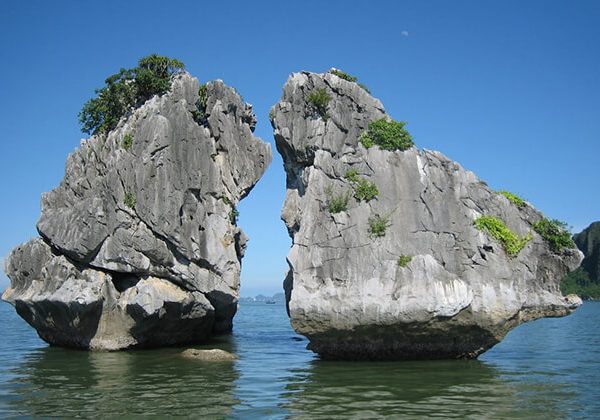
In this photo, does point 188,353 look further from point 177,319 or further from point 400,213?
point 400,213

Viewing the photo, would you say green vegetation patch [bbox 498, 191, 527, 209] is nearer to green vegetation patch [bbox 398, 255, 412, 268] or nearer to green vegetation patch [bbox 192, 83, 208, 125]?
green vegetation patch [bbox 398, 255, 412, 268]

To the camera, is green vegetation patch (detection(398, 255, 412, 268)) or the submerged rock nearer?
green vegetation patch (detection(398, 255, 412, 268))

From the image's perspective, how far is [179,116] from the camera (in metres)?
29.9

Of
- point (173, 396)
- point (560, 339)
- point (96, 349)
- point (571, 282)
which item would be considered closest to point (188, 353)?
point (96, 349)

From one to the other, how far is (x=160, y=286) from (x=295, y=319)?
9419mm

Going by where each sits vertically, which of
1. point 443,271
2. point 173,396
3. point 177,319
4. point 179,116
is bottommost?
point 173,396

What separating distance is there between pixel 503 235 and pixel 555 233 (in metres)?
2.03

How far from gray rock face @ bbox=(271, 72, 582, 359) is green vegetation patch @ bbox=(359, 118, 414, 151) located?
296mm

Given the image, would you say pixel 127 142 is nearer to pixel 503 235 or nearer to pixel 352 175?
pixel 352 175

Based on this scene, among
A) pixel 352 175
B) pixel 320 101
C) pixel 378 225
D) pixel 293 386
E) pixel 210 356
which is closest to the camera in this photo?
pixel 293 386

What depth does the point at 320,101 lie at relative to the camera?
968 inches

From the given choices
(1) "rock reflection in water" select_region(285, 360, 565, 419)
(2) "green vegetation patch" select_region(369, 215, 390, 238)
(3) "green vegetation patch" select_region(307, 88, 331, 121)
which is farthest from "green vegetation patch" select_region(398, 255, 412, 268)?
(3) "green vegetation patch" select_region(307, 88, 331, 121)

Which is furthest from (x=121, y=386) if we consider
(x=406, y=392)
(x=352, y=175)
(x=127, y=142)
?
(x=127, y=142)

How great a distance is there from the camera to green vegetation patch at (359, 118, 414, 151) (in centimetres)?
2359
